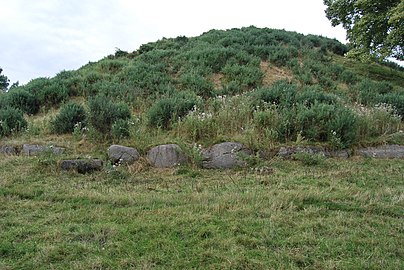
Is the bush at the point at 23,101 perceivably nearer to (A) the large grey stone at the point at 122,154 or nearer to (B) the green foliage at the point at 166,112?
(B) the green foliage at the point at 166,112

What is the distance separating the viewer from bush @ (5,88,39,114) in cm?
1093

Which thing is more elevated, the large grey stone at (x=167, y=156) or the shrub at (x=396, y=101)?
the shrub at (x=396, y=101)

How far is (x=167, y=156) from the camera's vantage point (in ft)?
21.7

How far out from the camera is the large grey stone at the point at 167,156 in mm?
6590

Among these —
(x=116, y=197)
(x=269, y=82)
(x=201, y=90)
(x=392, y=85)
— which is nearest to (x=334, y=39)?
(x=392, y=85)

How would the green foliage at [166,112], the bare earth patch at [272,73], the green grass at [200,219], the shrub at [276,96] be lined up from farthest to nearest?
the bare earth patch at [272,73] < the shrub at [276,96] < the green foliage at [166,112] < the green grass at [200,219]

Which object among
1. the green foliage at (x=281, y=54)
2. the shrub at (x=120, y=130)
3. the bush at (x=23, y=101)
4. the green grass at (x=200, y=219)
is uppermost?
the green foliage at (x=281, y=54)

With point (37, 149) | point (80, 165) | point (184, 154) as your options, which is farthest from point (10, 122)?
point (184, 154)

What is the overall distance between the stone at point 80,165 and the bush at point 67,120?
7.06 feet

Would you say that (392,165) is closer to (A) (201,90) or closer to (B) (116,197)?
(B) (116,197)

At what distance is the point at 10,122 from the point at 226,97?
5275 mm

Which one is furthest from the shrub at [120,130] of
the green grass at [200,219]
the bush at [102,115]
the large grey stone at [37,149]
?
the green grass at [200,219]

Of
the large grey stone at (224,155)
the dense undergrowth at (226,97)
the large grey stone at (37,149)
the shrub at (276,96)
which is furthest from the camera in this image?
the shrub at (276,96)

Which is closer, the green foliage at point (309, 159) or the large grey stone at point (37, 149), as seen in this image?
the green foliage at point (309, 159)
